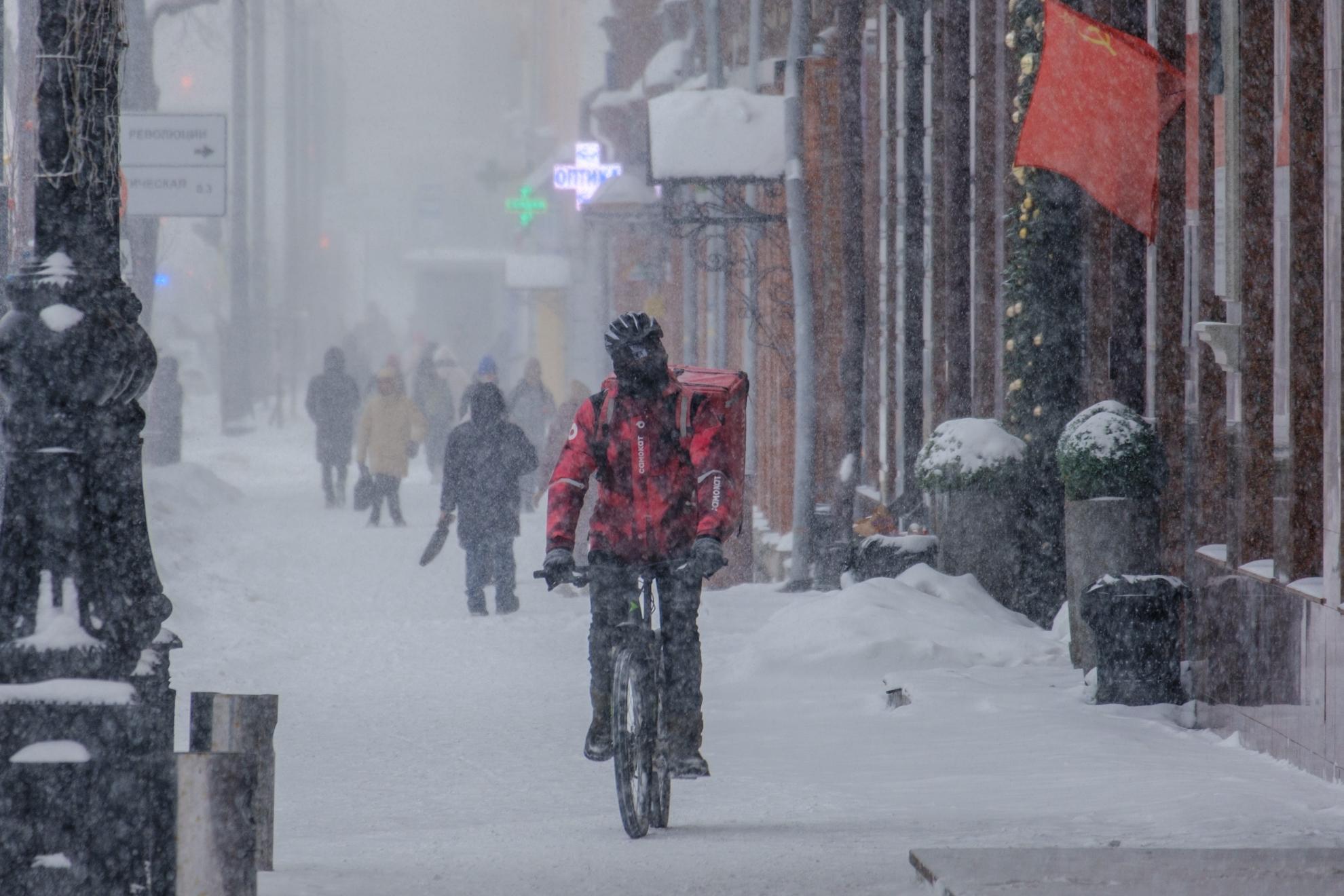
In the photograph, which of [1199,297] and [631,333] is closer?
[631,333]

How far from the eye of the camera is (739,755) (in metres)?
8.60

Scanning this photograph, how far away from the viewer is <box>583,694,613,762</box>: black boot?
7.01 m

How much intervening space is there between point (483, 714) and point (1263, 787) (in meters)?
4.17

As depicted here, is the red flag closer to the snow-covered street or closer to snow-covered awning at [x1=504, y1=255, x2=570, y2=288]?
the snow-covered street

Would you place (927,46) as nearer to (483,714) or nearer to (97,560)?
(483,714)

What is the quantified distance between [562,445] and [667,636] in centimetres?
969

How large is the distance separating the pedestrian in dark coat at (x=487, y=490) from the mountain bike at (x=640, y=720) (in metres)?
7.91

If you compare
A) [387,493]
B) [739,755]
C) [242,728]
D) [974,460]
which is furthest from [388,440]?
[242,728]

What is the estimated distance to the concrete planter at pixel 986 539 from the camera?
462 inches

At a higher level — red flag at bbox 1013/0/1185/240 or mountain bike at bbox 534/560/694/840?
red flag at bbox 1013/0/1185/240

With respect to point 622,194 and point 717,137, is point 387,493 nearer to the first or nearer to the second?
point 717,137

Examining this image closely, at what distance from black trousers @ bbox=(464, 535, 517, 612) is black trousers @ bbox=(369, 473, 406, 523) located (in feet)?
24.2

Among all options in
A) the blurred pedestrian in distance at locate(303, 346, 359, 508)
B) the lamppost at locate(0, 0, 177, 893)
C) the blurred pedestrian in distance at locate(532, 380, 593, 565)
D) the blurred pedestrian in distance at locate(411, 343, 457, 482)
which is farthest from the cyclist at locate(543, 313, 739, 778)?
the blurred pedestrian in distance at locate(411, 343, 457, 482)

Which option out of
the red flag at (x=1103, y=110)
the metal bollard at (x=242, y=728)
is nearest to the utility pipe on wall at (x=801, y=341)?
the red flag at (x=1103, y=110)
